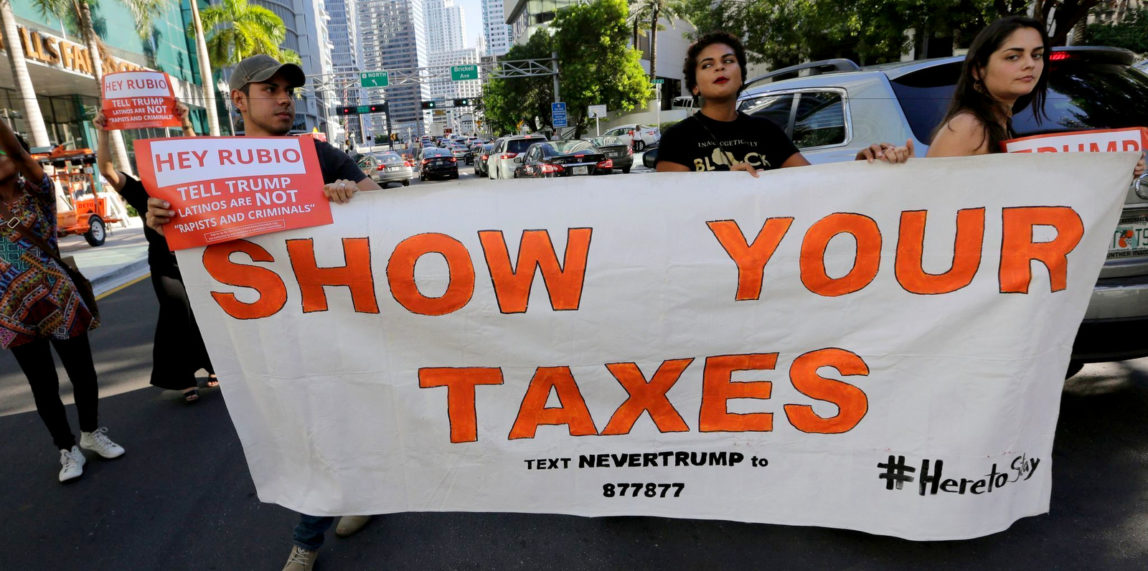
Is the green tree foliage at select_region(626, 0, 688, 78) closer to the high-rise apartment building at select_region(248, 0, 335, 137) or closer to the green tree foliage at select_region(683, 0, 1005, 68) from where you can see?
the green tree foliage at select_region(683, 0, 1005, 68)

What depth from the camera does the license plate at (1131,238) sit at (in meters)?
3.04

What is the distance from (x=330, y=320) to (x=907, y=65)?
3.76 meters

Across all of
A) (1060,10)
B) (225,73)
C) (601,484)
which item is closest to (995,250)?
(601,484)

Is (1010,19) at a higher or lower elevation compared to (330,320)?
higher

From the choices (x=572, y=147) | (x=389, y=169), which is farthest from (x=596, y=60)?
(x=572, y=147)

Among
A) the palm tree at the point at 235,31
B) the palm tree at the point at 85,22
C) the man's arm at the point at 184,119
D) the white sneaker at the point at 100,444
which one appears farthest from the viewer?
the palm tree at the point at 235,31

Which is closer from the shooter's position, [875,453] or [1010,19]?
[875,453]

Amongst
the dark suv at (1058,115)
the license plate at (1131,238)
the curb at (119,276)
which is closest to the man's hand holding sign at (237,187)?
the dark suv at (1058,115)

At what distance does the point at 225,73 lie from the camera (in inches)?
1640

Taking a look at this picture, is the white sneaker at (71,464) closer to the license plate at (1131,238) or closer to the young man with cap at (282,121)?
the young man with cap at (282,121)

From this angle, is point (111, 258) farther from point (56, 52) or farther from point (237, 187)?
point (56, 52)

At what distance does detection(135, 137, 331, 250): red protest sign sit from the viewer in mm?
2281

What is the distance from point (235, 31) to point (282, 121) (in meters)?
33.7

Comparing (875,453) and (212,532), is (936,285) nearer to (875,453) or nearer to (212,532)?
(875,453)
